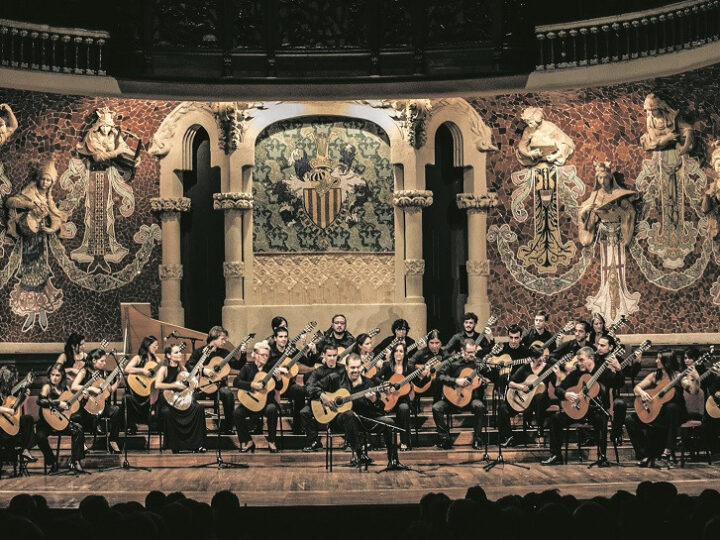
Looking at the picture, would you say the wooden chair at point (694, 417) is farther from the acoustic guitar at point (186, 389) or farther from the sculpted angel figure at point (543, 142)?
the acoustic guitar at point (186, 389)

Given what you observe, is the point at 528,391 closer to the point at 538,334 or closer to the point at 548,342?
the point at 548,342

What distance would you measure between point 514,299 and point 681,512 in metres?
10.4

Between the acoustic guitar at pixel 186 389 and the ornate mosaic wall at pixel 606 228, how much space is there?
14.8 feet

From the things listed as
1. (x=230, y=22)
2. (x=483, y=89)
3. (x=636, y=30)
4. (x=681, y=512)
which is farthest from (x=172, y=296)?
(x=681, y=512)

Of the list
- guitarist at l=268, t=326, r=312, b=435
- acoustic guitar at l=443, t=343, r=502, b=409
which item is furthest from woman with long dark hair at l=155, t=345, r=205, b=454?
acoustic guitar at l=443, t=343, r=502, b=409

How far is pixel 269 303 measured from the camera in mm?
15523

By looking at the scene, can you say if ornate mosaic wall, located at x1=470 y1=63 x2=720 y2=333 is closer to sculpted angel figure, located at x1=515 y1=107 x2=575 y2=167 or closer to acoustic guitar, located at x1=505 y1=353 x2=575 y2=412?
sculpted angel figure, located at x1=515 y1=107 x2=575 y2=167

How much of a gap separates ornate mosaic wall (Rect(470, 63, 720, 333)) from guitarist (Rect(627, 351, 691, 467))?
3070 mm

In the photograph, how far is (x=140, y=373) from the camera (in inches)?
508

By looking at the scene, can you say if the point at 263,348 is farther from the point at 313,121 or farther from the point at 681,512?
the point at 681,512

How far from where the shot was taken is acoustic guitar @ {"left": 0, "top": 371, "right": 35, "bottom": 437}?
459 inches

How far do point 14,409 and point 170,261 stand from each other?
406 cm

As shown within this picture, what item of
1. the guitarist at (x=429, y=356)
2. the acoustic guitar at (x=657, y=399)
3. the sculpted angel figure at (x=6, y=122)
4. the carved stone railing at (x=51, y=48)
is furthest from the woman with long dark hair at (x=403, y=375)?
the sculpted angel figure at (x=6, y=122)

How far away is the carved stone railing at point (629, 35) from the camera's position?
13922 millimetres
